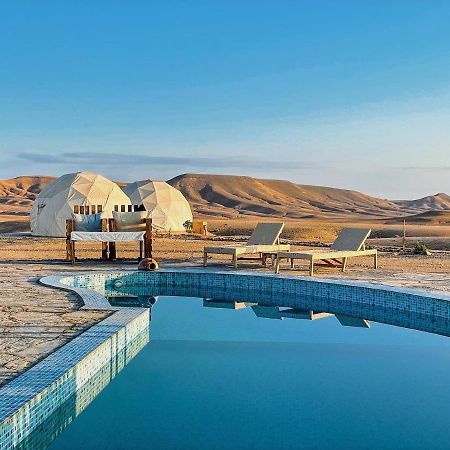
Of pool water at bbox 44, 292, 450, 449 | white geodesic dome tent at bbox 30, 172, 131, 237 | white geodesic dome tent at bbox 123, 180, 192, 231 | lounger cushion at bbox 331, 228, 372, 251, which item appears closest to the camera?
pool water at bbox 44, 292, 450, 449

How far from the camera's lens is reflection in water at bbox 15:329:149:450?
3.79 metres

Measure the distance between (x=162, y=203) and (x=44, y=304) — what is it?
22.1 meters

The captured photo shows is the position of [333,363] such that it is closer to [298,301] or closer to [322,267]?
[298,301]

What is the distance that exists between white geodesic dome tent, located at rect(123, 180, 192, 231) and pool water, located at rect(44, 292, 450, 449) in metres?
19.4

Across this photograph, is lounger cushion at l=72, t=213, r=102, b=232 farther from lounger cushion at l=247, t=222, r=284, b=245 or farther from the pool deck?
lounger cushion at l=247, t=222, r=284, b=245

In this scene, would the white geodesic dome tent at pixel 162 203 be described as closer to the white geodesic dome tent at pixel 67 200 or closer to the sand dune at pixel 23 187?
the white geodesic dome tent at pixel 67 200

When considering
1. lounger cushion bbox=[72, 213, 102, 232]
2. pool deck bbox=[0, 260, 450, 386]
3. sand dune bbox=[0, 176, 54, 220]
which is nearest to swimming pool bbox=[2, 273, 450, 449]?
pool deck bbox=[0, 260, 450, 386]

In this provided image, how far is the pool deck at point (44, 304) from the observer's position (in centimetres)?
480

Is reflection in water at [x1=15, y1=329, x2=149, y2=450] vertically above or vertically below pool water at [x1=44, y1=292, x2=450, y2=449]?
above

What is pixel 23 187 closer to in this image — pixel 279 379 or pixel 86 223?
pixel 86 223

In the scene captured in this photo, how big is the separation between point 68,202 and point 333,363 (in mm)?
18691

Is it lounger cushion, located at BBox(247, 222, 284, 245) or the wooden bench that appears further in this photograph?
lounger cushion, located at BBox(247, 222, 284, 245)

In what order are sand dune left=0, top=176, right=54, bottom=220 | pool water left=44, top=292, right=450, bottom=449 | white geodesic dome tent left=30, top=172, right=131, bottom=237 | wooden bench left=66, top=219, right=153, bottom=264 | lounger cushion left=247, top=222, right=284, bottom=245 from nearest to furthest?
pool water left=44, top=292, right=450, bottom=449 < wooden bench left=66, top=219, right=153, bottom=264 < lounger cushion left=247, top=222, right=284, bottom=245 < white geodesic dome tent left=30, top=172, right=131, bottom=237 < sand dune left=0, top=176, right=54, bottom=220

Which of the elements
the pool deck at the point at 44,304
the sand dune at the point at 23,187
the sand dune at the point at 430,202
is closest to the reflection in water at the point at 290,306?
the pool deck at the point at 44,304
